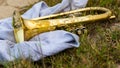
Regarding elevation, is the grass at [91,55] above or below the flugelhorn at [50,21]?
below

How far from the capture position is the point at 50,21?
2.93m

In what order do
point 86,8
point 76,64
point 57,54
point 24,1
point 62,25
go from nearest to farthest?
point 76,64 → point 57,54 → point 62,25 → point 86,8 → point 24,1

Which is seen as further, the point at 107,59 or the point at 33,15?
the point at 33,15

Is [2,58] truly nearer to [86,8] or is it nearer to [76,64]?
[76,64]

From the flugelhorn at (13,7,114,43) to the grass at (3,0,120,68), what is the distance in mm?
121

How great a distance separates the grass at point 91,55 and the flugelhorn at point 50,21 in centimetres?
12

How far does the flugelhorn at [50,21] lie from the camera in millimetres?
2760

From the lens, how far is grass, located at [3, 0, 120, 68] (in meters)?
2.47

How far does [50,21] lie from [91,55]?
0.53m

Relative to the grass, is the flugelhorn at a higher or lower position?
higher

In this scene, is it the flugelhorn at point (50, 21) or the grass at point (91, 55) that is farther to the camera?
the flugelhorn at point (50, 21)

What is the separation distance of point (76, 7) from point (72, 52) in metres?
0.70

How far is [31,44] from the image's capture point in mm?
2676

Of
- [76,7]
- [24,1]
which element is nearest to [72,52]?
[76,7]
